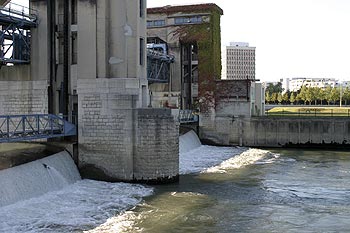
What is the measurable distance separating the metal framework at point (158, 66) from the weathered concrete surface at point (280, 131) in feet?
21.3

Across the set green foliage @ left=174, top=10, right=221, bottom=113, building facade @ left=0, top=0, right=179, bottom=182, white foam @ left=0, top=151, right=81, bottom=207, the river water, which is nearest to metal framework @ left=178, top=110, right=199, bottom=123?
green foliage @ left=174, top=10, right=221, bottom=113

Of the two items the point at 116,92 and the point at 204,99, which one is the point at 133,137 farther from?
the point at 204,99

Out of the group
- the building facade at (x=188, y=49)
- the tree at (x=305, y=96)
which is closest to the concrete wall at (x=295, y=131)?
the building facade at (x=188, y=49)

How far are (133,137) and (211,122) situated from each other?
73.6 ft

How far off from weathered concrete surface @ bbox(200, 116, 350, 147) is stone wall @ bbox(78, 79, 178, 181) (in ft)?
70.4

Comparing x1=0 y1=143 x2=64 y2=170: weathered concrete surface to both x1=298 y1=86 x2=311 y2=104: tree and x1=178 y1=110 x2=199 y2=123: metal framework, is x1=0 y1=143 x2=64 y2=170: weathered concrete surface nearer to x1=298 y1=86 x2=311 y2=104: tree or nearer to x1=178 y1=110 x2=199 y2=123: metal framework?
x1=178 y1=110 x2=199 y2=123: metal framework

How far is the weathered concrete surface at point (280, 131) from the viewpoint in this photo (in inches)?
1698

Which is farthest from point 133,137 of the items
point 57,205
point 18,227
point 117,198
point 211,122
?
point 211,122

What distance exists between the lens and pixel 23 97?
89.1 feet

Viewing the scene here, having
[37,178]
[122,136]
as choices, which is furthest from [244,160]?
[37,178]

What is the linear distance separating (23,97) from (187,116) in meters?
19.1

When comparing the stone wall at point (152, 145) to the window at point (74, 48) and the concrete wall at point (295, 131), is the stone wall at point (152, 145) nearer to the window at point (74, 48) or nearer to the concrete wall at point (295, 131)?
the window at point (74, 48)

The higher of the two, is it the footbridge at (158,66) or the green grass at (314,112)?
the footbridge at (158,66)

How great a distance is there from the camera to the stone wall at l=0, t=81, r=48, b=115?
2677 cm
